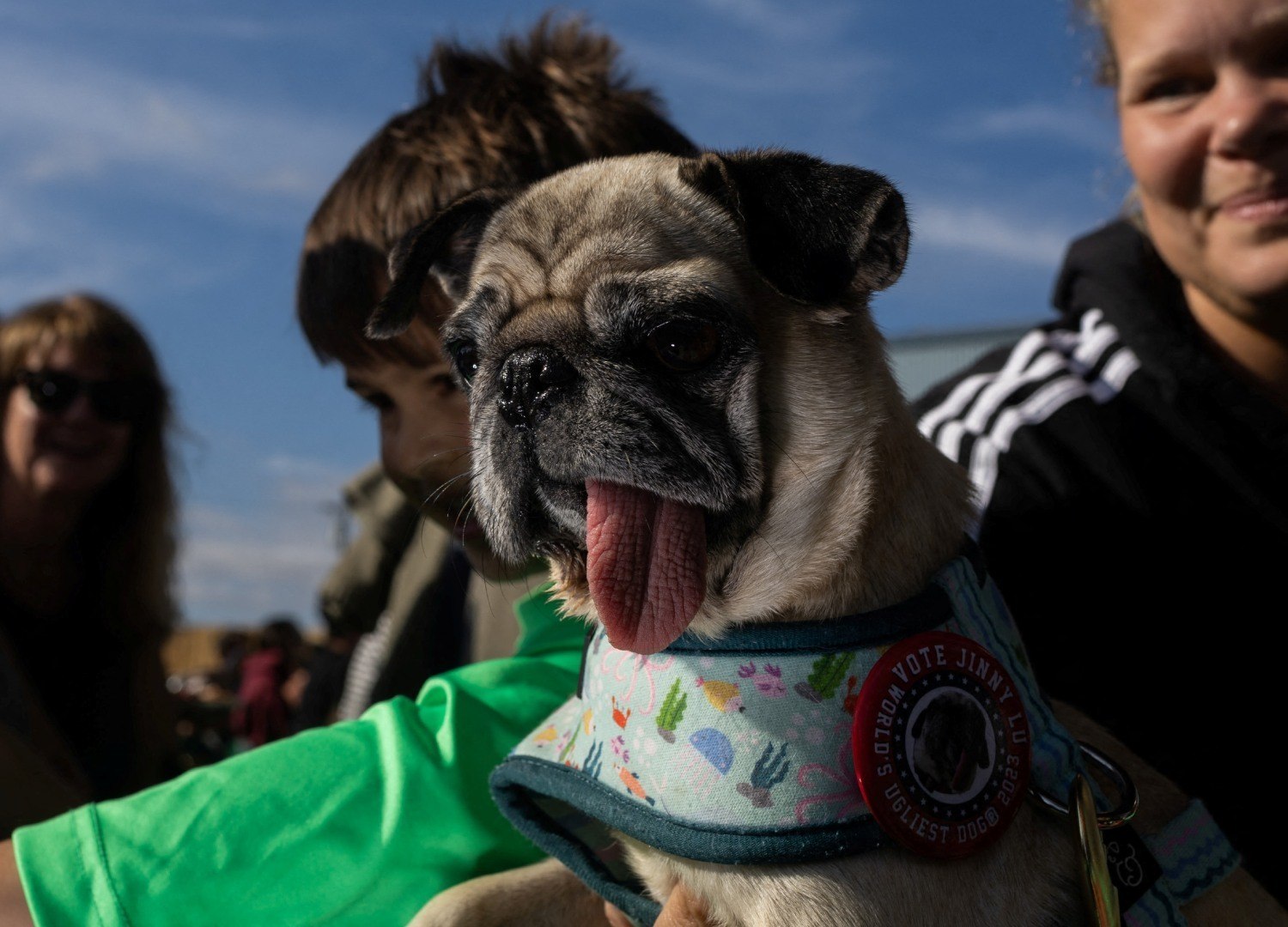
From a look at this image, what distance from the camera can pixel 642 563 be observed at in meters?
1.95

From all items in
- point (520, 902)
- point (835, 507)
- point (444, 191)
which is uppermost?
point (444, 191)

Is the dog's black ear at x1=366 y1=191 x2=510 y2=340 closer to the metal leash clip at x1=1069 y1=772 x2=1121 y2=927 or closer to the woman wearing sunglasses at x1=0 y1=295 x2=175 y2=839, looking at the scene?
the metal leash clip at x1=1069 y1=772 x2=1121 y2=927

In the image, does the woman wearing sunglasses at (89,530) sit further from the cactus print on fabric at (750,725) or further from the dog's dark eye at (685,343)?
the dog's dark eye at (685,343)

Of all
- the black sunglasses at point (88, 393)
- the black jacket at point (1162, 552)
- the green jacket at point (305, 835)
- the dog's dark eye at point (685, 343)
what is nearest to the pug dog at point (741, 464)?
the dog's dark eye at point (685, 343)

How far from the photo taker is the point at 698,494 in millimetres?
1921

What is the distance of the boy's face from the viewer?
2.80 m

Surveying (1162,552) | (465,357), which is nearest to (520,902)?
(465,357)

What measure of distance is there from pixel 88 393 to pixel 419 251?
320cm

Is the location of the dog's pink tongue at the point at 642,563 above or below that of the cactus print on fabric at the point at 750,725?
above

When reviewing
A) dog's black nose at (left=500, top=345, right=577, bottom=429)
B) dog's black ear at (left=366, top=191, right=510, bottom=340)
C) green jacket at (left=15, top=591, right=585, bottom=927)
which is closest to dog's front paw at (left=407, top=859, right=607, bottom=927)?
green jacket at (left=15, top=591, right=585, bottom=927)

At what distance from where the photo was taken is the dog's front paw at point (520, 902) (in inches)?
83.0

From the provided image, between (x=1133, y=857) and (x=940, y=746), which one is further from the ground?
(x=940, y=746)

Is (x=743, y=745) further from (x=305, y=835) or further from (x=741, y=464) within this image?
(x=305, y=835)

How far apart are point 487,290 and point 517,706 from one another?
967 millimetres
